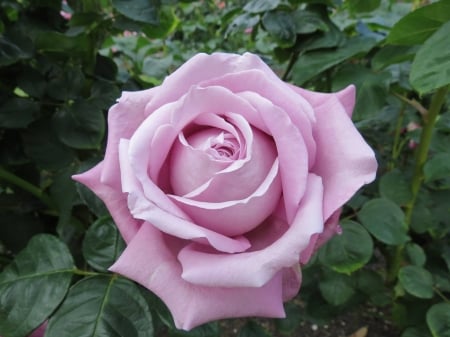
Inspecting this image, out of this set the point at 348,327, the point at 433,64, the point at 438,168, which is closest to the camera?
the point at 433,64

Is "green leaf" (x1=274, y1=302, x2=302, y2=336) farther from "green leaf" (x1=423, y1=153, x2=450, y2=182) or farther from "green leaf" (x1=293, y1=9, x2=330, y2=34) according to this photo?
"green leaf" (x1=293, y1=9, x2=330, y2=34)

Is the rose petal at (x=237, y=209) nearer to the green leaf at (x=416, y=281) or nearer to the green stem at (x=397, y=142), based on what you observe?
the green leaf at (x=416, y=281)

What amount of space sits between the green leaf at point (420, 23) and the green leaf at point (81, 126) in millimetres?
399

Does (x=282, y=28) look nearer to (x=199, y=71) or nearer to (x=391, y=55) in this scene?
(x=391, y=55)

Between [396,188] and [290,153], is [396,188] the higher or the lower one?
the lower one

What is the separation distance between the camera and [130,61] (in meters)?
1.10

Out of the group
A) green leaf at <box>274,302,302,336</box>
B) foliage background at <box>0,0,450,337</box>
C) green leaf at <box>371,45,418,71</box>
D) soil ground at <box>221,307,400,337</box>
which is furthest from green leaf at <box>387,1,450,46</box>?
soil ground at <box>221,307,400,337</box>

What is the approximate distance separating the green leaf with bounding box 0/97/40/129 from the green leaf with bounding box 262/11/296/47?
0.38 meters

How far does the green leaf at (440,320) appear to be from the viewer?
65 cm

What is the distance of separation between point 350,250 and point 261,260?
358mm

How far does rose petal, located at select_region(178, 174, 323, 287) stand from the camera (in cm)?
31

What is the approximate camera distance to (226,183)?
33cm

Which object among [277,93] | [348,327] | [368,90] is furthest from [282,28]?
[348,327]

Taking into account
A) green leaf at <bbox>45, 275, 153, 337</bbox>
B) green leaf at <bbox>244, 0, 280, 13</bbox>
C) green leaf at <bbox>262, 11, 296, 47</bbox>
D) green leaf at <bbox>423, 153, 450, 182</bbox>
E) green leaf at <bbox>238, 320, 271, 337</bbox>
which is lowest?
green leaf at <bbox>238, 320, 271, 337</bbox>
